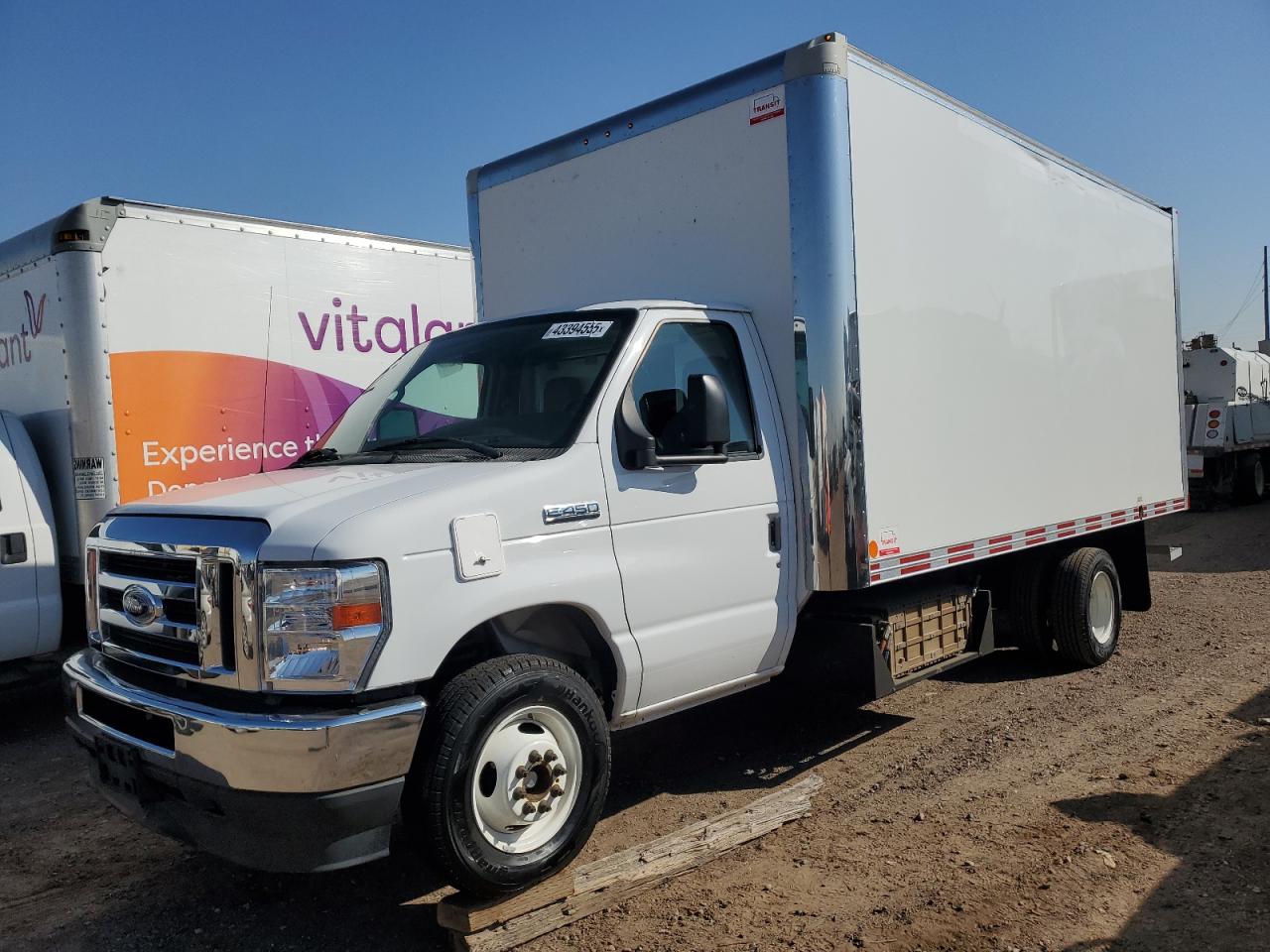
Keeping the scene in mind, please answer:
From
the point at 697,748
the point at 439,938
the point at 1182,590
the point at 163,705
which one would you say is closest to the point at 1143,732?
the point at 697,748

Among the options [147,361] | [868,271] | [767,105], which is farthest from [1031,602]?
[147,361]

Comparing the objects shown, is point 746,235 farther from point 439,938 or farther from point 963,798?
point 439,938

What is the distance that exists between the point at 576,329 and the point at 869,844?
8.44ft

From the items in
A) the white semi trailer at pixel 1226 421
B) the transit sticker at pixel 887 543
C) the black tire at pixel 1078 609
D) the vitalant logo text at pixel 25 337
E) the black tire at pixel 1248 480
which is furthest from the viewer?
the black tire at pixel 1248 480

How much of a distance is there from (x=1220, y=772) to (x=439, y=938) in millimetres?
3806

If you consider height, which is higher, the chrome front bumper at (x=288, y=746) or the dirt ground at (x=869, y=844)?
the chrome front bumper at (x=288, y=746)

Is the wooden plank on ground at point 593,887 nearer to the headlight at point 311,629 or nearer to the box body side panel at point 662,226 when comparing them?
the headlight at point 311,629

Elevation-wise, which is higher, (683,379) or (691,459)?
(683,379)

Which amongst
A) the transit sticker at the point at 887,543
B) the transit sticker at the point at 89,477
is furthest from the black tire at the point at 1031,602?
the transit sticker at the point at 89,477

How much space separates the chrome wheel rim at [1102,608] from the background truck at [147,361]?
5880mm

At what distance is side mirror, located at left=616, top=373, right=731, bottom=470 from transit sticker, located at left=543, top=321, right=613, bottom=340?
0.45 metres

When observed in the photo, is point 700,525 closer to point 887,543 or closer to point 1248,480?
point 887,543

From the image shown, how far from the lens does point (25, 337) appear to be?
708cm

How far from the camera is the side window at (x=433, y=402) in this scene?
4691mm
